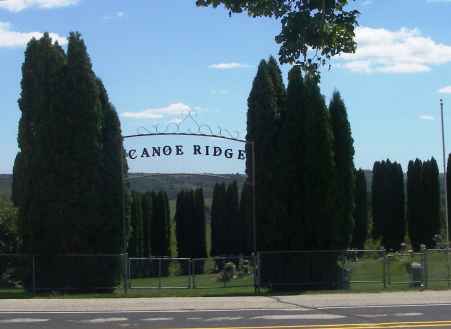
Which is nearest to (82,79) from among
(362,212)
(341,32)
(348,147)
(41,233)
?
(41,233)

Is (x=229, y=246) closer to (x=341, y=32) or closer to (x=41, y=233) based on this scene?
(x=41, y=233)

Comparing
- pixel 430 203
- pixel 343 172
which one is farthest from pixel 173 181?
pixel 430 203

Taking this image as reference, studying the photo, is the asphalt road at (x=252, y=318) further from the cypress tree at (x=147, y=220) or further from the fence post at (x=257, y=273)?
the cypress tree at (x=147, y=220)

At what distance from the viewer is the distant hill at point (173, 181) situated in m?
22.8

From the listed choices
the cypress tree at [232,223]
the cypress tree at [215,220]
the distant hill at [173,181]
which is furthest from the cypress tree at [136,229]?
the cypress tree at [232,223]

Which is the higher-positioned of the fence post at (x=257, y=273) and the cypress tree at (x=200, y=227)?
the cypress tree at (x=200, y=227)

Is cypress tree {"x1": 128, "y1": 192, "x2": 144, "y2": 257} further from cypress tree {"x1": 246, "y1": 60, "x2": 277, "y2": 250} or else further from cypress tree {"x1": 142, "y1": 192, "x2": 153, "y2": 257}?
cypress tree {"x1": 246, "y1": 60, "x2": 277, "y2": 250}

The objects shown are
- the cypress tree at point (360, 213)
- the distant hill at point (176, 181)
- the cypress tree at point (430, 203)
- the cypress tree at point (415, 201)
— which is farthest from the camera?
the cypress tree at point (415, 201)

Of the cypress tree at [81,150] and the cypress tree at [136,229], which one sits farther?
the cypress tree at [136,229]

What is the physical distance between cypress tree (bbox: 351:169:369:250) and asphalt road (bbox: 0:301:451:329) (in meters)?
28.7

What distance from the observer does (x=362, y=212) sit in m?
47.5

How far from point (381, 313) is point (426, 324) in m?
2.05

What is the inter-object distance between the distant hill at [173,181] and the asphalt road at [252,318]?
653cm

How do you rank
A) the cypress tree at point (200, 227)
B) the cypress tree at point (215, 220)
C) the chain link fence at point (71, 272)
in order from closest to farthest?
the chain link fence at point (71, 272), the cypress tree at point (200, 227), the cypress tree at point (215, 220)
